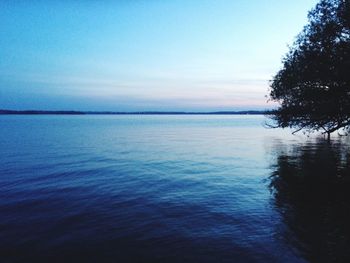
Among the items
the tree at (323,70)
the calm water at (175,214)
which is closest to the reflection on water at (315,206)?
the calm water at (175,214)

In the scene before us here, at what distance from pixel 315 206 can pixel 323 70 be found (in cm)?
1139

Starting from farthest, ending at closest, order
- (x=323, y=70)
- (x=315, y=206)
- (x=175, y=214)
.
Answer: (x=323, y=70) → (x=315, y=206) → (x=175, y=214)

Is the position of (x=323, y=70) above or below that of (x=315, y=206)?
above

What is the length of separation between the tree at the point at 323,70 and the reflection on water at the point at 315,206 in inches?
189

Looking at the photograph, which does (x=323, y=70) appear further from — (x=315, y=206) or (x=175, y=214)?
(x=175, y=214)

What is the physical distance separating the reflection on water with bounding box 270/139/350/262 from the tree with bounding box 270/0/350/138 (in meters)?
4.81

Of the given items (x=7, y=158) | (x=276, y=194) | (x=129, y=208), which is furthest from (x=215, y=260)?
(x=7, y=158)

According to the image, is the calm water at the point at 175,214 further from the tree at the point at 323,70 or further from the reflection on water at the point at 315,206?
the tree at the point at 323,70

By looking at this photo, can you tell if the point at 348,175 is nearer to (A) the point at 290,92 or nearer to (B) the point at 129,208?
(A) the point at 290,92

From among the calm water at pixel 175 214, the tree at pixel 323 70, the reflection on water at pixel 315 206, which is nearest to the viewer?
the calm water at pixel 175 214

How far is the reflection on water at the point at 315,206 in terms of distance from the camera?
11883 mm

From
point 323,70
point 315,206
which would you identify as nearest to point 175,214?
point 315,206

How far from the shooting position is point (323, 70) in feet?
77.2

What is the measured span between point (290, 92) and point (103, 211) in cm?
2036
